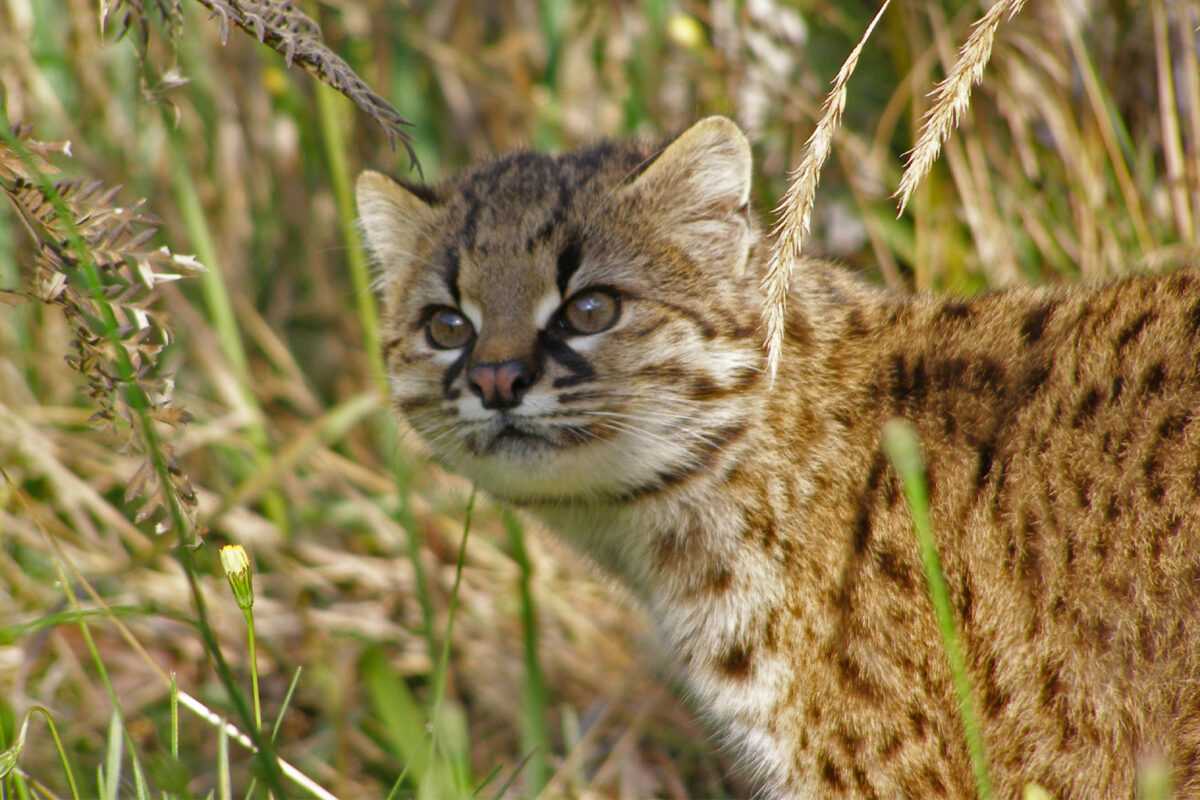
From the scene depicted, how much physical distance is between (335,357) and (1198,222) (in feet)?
13.1

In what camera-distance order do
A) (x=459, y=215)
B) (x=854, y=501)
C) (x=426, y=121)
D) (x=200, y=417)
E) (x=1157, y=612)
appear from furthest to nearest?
(x=426, y=121), (x=200, y=417), (x=459, y=215), (x=854, y=501), (x=1157, y=612)

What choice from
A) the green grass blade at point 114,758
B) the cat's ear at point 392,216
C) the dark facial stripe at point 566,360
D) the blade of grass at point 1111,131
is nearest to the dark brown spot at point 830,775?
the dark facial stripe at point 566,360

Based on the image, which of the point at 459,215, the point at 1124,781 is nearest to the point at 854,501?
the point at 1124,781

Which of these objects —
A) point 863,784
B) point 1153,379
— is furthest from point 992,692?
point 1153,379

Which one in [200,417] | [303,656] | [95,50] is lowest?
[303,656]

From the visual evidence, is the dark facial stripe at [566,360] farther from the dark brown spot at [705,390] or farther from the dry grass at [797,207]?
the dry grass at [797,207]

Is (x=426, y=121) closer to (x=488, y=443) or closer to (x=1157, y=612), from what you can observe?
(x=488, y=443)

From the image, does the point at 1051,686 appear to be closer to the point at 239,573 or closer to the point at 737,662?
the point at 737,662

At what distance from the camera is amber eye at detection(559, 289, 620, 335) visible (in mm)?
3969

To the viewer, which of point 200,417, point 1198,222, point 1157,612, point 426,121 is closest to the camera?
point 1157,612

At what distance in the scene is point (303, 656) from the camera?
5.46 meters

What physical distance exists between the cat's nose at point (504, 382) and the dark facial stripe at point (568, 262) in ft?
1.09

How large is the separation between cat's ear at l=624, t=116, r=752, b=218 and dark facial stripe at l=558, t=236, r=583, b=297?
259 millimetres

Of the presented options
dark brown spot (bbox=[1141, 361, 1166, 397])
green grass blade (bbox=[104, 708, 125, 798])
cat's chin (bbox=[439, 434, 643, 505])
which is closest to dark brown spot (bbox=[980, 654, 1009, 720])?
dark brown spot (bbox=[1141, 361, 1166, 397])
